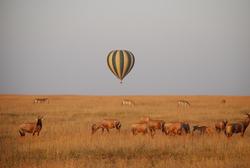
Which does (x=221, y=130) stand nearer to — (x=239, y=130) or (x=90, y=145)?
(x=239, y=130)

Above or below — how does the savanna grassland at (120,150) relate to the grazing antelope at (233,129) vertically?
below

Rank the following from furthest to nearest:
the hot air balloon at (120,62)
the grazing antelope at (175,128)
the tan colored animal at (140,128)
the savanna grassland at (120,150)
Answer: the hot air balloon at (120,62)
the tan colored animal at (140,128)
the grazing antelope at (175,128)
the savanna grassland at (120,150)

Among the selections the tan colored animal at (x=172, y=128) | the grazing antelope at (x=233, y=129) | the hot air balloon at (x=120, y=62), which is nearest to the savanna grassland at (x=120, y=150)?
the grazing antelope at (x=233, y=129)

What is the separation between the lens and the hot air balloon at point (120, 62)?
42.2m

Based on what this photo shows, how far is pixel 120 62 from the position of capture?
42.1m

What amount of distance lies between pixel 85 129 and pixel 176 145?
20.7 feet

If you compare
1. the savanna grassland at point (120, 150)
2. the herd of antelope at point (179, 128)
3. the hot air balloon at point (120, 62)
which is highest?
the hot air balloon at point (120, 62)

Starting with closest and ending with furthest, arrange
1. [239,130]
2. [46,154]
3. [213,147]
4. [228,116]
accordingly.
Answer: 1. [46,154]
2. [213,147]
3. [239,130]
4. [228,116]

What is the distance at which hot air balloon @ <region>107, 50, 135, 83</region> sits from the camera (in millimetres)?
42156

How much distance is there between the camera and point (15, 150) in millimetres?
15766

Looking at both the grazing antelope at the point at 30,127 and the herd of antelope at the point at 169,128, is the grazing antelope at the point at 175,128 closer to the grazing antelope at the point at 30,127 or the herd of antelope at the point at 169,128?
the herd of antelope at the point at 169,128

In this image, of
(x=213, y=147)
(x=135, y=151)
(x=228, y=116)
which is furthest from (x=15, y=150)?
(x=228, y=116)

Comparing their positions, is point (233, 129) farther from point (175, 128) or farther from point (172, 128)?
point (172, 128)

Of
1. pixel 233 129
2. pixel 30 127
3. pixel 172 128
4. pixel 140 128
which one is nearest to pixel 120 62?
pixel 140 128
